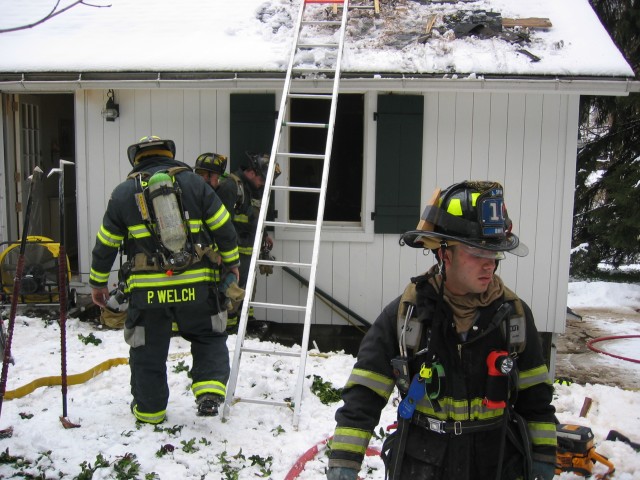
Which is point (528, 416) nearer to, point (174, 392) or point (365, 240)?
point (174, 392)

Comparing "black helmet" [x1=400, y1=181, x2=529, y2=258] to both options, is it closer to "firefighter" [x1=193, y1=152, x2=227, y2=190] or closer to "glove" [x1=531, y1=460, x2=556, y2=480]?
"glove" [x1=531, y1=460, x2=556, y2=480]

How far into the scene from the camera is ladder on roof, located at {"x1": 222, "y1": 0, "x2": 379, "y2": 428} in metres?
4.67

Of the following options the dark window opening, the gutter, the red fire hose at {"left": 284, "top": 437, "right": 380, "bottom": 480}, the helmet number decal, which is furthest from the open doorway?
the helmet number decal

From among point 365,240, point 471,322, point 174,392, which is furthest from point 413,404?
point 365,240

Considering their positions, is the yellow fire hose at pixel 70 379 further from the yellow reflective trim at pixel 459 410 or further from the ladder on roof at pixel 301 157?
the yellow reflective trim at pixel 459 410

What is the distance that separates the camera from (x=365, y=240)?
22.8 feet

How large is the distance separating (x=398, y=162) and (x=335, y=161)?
0.81 m

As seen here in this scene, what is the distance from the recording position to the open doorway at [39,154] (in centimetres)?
762

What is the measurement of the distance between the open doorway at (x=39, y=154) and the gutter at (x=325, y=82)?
3.41 ft

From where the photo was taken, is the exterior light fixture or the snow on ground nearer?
the snow on ground

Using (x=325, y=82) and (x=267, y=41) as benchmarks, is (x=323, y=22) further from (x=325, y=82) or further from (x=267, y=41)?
(x=325, y=82)

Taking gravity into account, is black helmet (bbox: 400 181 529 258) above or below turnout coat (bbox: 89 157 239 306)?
above

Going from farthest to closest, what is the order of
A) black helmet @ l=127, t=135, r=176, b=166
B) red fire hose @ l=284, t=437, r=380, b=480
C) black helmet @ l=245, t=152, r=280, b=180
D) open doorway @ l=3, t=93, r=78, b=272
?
open doorway @ l=3, t=93, r=78, b=272 → black helmet @ l=245, t=152, r=280, b=180 → black helmet @ l=127, t=135, r=176, b=166 → red fire hose @ l=284, t=437, r=380, b=480

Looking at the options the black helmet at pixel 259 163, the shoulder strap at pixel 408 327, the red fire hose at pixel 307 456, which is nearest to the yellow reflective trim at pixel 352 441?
the shoulder strap at pixel 408 327
